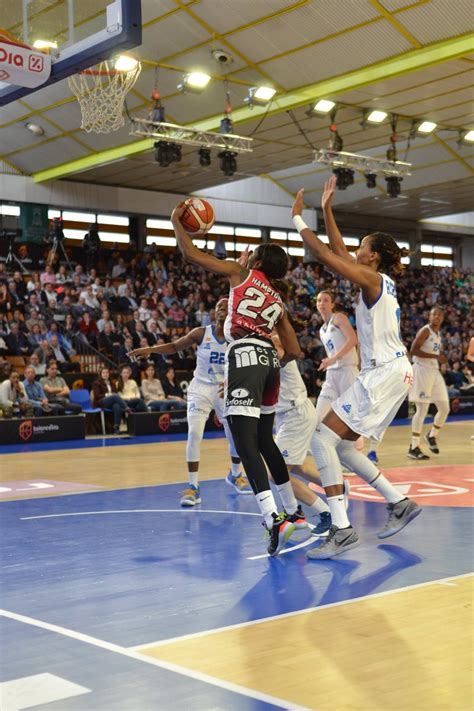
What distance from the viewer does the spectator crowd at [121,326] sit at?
17.4m

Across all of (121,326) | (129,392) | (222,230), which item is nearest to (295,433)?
(129,392)

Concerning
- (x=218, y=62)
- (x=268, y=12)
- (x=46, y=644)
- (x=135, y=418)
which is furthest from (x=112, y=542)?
(x=218, y=62)

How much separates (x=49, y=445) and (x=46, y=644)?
11.8 meters

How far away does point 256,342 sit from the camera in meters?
6.06

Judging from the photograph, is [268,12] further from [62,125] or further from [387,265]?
[387,265]

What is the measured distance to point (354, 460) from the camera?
246 inches

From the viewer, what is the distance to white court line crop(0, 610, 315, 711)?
3387 millimetres

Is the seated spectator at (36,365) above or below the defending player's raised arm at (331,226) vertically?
below

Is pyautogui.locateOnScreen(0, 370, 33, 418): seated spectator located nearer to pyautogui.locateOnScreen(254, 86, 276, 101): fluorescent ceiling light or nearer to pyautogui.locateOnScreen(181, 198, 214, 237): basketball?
pyautogui.locateOnScreen(254, 86, 276, 101): fluorescent ceiling light

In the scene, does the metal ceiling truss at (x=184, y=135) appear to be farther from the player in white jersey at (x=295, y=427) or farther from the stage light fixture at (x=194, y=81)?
the player in white jersey at (x=295, y=427)

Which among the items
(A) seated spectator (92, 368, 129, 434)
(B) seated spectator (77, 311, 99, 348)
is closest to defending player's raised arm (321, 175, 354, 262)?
(A) seated spectator (92, 368, 129, 434)

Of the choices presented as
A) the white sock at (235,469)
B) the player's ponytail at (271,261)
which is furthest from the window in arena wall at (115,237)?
the player's ponytail at (271,261)

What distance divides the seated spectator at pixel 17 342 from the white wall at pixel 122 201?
8.31 meters

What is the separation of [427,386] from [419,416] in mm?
547
